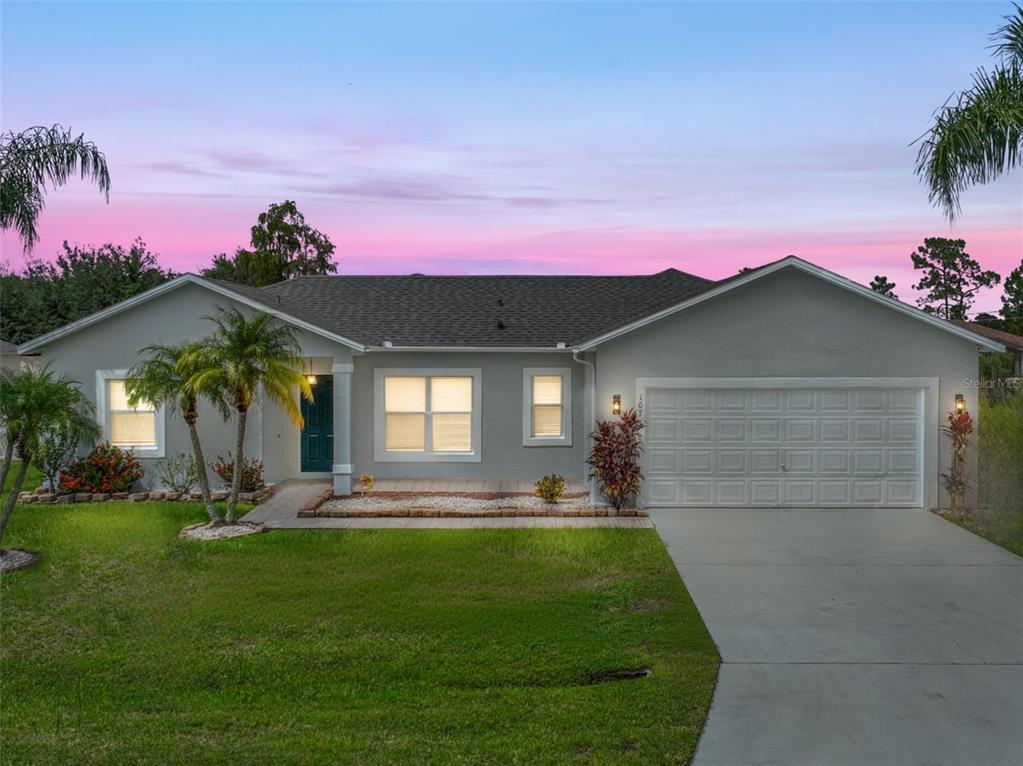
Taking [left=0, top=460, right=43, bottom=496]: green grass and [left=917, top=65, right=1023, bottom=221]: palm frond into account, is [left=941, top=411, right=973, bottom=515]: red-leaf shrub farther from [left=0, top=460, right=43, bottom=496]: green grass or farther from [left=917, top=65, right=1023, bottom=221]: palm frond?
[left=0, top=460, right=43, bottom=496]: green grass

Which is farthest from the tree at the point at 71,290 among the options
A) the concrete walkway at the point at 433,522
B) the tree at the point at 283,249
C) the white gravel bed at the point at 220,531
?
the white gravel bed at the point at 220,531

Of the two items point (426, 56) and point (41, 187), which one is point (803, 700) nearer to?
point (41, 187)

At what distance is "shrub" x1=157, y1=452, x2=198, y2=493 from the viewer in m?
15.5

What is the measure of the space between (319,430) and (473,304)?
479 cm

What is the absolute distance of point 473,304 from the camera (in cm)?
1903

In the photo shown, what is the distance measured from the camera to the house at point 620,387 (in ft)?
46.2

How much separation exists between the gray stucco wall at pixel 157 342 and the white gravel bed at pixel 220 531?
342 centimetres

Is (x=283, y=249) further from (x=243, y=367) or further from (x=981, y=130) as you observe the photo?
(x=981, y=130)

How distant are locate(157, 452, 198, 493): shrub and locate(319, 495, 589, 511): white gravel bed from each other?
3.06m

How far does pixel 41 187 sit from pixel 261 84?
575cm

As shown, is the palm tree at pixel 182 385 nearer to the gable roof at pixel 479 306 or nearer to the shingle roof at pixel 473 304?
the gable roof at pixel 479 306

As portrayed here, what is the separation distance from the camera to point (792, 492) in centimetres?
1433

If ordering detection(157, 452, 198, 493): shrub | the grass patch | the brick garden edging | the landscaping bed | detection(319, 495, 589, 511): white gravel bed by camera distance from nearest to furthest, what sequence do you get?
the grass patch
the landscaping bed
detection(319, 495, 589, 511): white gravel bed
the brick garden edging
detection(157, 452, 198, 493): shrub

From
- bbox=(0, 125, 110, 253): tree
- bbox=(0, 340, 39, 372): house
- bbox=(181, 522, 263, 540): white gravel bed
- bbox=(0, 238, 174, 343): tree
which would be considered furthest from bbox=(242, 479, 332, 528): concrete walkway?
bbox=(0, 238, 174, 343): tree
